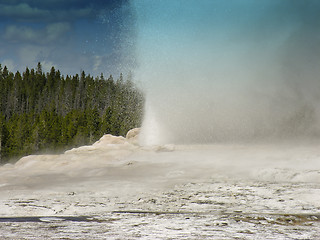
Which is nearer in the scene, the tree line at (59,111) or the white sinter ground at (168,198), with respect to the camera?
the white sinter ground at (168,198)

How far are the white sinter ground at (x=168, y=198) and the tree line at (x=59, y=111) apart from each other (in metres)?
20.7

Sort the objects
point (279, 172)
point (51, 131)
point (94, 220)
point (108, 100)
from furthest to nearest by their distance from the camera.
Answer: point (108, 100) < point (51, 131) < point (279, 172) < point (94, 220)

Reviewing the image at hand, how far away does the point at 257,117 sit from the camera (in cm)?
2131

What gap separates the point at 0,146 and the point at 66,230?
152ft

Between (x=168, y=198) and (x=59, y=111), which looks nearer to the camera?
(x=168, y=198)

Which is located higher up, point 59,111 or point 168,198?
point 59,111

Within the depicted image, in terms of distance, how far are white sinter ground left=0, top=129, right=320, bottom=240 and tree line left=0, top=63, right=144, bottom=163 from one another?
20.7 meters

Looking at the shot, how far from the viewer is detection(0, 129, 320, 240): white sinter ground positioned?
4.23 metres

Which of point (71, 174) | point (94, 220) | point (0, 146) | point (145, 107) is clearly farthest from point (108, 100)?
point (94, 220)

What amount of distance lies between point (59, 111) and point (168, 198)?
94.6 meters

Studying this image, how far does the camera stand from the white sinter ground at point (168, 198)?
4.23m

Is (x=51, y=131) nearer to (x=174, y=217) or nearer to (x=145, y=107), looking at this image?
(x=145, y=107)

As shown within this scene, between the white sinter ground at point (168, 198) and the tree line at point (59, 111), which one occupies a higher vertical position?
the tree line at point (59, 111)

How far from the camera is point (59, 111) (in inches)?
3846
